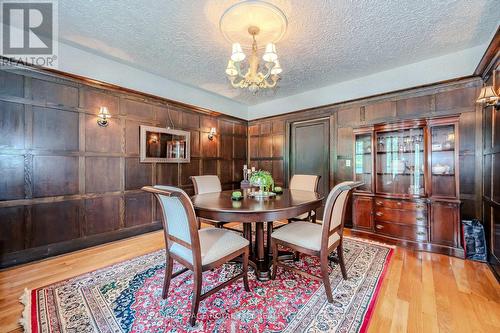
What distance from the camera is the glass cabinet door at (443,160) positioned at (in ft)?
9.50

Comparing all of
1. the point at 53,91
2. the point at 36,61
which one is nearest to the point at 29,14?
the point at 36,61

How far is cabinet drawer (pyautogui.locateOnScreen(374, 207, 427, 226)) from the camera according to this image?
2910mm

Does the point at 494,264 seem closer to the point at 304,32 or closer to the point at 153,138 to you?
the point at 304,32

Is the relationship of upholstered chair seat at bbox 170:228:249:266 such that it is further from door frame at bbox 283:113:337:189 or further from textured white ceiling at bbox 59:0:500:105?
door frame at bbox 283:113:337:189

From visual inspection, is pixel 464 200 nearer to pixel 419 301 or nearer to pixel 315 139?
pixel 419 301

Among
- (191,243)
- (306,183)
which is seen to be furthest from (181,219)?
(306,183)

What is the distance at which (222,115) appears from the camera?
15.6ft

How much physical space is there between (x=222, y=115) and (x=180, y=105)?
3.43 feet

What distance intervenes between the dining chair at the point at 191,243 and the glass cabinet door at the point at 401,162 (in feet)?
9.16

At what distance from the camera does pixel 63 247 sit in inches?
107

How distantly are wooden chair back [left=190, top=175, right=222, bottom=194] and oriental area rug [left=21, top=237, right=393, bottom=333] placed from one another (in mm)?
1163

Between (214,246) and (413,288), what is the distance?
6.35ft

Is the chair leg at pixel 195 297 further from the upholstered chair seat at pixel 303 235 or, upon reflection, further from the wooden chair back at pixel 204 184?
the wooden chair back at pixel 204 184
